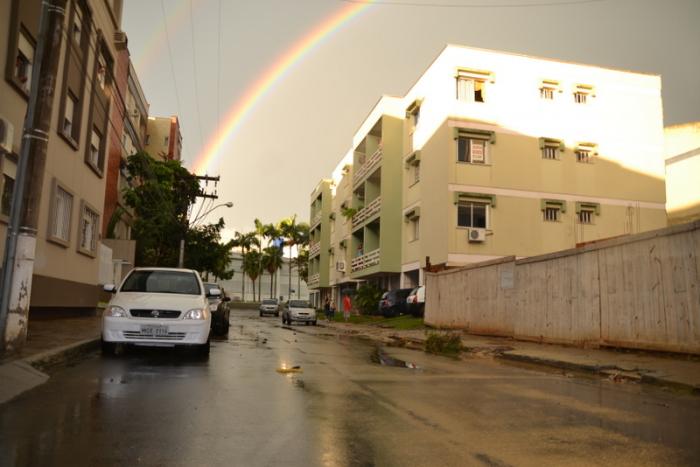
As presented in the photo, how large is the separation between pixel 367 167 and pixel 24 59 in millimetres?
29402

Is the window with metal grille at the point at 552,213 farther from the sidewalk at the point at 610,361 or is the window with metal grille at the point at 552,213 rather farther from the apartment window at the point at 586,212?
the sidewalk at the point at 610,361

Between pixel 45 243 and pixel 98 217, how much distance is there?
609cm

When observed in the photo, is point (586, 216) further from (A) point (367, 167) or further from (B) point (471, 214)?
(A) point (367, 167)

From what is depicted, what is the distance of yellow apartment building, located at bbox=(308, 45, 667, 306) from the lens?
30578mm

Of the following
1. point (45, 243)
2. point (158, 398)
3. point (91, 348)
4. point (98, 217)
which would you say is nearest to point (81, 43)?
point (98, 217)

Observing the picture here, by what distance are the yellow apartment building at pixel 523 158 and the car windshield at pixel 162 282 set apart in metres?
19.3

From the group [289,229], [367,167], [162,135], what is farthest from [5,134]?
[289,229]

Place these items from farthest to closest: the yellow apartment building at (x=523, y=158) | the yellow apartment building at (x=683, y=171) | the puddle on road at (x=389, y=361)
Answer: the yellow apartment building at (x=683, y=171) → the yellow apartment building at (x=523, y=158) → the puddle on road at (x=389, y=361)

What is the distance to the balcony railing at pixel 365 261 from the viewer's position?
38.4 meters

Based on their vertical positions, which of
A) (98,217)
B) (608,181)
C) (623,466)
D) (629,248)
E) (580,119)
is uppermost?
(580,119)

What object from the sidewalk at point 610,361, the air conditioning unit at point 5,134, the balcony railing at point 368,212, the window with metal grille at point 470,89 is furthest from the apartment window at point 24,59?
the balcony railing at point 368,212

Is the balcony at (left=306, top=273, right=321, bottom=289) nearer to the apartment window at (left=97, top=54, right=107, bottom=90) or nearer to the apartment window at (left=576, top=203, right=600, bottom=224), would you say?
the apartment window at (left=576, top=203, right=600, bottom=224)

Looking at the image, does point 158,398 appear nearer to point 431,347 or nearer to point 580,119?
point 431,347

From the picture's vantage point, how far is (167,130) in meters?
58.9
